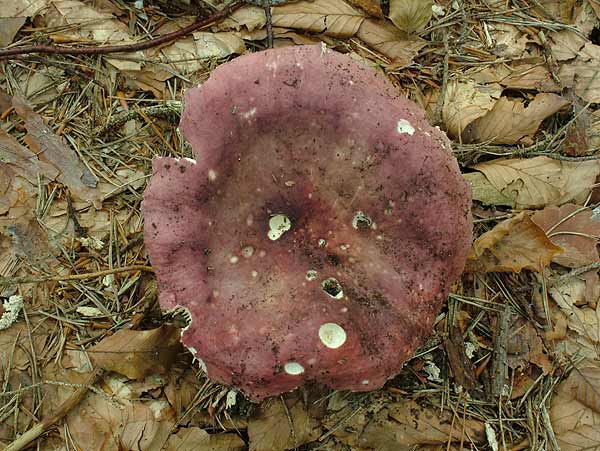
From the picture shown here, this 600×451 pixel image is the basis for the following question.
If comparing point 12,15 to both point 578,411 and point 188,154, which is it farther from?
point 578,411

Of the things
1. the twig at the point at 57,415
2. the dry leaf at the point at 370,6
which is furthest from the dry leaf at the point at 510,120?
the twig at the point at 57,415

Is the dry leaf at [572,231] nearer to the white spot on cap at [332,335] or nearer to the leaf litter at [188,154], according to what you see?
the leaf litter at [188,154]

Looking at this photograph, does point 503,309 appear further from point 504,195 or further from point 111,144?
point 111,144

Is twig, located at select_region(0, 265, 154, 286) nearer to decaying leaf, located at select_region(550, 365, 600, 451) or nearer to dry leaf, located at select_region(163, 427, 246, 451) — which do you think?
dry leaf, located at select_region(163, 427, 246, 451)

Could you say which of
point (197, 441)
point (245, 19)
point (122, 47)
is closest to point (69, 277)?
point (197, 441)

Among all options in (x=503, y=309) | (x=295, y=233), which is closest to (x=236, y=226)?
(x=295, y=233)

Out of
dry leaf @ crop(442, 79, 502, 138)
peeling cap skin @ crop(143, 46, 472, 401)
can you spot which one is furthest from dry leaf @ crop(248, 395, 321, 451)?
dry leaf @ crop(442, 79, 502, 138)
